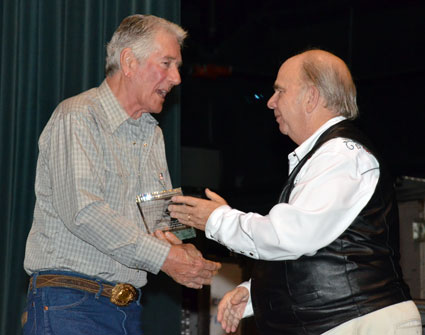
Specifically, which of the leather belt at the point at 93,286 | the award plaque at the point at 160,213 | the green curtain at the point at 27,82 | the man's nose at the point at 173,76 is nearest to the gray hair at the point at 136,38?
the man's nose at the point at 173,76

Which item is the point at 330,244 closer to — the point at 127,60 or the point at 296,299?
the point at 296,299

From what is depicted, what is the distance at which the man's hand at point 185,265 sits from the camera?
7.97ft

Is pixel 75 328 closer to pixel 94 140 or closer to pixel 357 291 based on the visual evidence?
pixel 94 140

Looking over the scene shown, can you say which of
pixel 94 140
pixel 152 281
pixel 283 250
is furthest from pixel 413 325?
pixel 152 281

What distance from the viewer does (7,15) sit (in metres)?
3.51

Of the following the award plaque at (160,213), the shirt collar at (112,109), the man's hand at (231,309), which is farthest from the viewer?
the shirt collar at (112,109)

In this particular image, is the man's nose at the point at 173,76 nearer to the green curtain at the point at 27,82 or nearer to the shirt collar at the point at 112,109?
the shirt collar at the point at 112,109

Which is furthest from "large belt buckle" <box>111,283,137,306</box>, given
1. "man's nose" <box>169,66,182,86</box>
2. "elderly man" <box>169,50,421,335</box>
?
"man's nose" <box>169,66,182,86</box>

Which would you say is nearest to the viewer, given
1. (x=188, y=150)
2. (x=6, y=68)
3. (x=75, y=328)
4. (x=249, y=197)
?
(x=75, y=328)

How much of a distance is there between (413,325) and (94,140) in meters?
1.21

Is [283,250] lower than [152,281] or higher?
higher

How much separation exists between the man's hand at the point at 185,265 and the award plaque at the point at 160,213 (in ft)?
0.10

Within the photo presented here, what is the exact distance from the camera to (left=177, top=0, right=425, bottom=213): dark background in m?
6.12

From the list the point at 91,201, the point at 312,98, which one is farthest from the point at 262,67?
the point at 91,201
